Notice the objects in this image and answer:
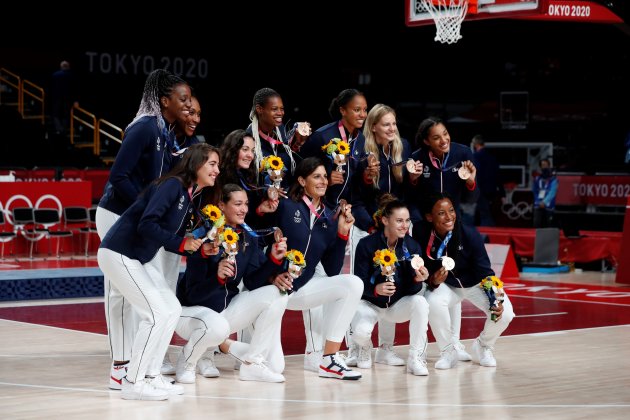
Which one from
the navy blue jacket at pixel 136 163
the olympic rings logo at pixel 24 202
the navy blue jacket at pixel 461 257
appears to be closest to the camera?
the navy blue jacket at pixel 136 163

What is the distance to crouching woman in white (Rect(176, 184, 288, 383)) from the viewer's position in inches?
295

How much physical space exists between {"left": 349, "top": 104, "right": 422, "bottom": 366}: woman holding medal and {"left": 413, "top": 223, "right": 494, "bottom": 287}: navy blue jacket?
429 mm

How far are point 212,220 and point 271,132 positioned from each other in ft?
4.86

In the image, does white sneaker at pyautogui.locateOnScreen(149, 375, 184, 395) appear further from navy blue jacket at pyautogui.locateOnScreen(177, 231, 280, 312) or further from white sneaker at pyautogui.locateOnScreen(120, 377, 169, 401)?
navy blue jacket at pyautogui.locateOnScreen(177, 231, 280, 312)

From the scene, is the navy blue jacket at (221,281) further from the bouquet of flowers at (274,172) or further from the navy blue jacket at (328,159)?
the navy blue jacket at (328,159)

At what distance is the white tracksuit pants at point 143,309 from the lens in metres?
6.79

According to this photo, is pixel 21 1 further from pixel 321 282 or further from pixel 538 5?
pixel 321 282

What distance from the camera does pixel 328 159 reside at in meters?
8.40

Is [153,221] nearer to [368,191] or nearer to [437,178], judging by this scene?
[368,191]

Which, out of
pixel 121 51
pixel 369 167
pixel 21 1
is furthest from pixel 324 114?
pixel 369 167

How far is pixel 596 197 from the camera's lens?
73.0 ft

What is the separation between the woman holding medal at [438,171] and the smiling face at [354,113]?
1.72 ft

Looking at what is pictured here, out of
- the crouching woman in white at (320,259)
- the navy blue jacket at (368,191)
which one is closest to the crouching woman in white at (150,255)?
the crouching woman in white at (320,259)

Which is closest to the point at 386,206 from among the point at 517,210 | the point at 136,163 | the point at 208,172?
the point at 208,172
